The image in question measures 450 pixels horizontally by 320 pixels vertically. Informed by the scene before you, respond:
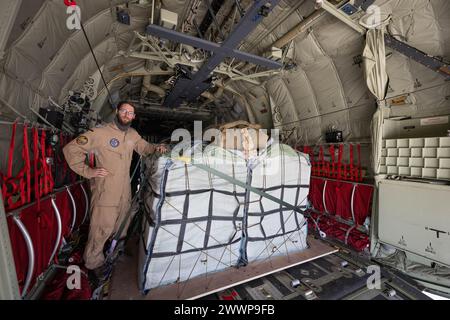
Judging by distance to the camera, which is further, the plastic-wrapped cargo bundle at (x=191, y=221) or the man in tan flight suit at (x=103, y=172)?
the man in tan flight suit at (x=103, y=172)

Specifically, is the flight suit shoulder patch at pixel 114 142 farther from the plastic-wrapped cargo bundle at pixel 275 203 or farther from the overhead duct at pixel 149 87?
the overhead duct at pixel 149 87

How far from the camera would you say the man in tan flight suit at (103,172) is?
2158 mm

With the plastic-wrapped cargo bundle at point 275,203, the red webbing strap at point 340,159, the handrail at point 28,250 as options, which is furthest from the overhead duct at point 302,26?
the handrail at point 28,250

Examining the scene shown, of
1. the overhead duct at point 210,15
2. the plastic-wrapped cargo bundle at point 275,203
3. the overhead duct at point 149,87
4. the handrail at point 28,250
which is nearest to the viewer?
the handrail at point 28,250

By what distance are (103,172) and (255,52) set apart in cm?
419

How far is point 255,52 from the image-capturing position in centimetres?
450

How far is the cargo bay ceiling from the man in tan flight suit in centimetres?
67

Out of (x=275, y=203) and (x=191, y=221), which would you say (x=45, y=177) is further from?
(x=275, y=203)

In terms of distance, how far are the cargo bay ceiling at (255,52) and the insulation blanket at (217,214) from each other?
64.0 inches

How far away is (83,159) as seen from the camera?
2.17 meters

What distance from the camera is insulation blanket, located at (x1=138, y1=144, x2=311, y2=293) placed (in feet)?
6.46

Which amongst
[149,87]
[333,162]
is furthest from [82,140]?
[333,162]
